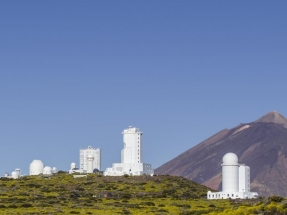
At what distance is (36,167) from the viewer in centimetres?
12975

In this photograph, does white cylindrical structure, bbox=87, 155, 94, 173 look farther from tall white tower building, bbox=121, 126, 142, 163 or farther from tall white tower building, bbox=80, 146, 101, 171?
tall white tower building, bbox=121, 126, 142, 163

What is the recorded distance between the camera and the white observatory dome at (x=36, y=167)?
130 metres

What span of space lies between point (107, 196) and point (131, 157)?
2857 cm

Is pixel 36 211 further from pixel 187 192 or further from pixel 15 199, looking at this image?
pixel 187 192

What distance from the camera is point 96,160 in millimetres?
134250

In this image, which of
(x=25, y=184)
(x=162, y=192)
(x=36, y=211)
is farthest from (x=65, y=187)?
(x=36, y=211)

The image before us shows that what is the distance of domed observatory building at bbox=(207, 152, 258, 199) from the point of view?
306 feet

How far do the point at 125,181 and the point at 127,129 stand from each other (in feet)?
54.4

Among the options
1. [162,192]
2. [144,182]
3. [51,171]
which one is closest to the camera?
[162,192]

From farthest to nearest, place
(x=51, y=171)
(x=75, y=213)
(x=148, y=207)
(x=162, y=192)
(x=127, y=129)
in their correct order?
(x=51, y=171) < (x=127, y=129) < (x=162, y=192) < (x=148, y=207) < (x=75, y=213)

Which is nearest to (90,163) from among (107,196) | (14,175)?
(14,175)

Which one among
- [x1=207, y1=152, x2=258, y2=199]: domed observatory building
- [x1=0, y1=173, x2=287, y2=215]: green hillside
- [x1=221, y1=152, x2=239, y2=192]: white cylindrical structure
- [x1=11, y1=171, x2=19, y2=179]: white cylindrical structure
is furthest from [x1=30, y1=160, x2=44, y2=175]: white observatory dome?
[x1=221, y1=152, x2=239, y2=192]: white cylindrical structure

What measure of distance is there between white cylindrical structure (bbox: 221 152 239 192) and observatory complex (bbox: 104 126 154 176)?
68.4ft

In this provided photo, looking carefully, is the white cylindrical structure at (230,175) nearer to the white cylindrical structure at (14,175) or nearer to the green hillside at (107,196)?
the green hillside at (107,196)
